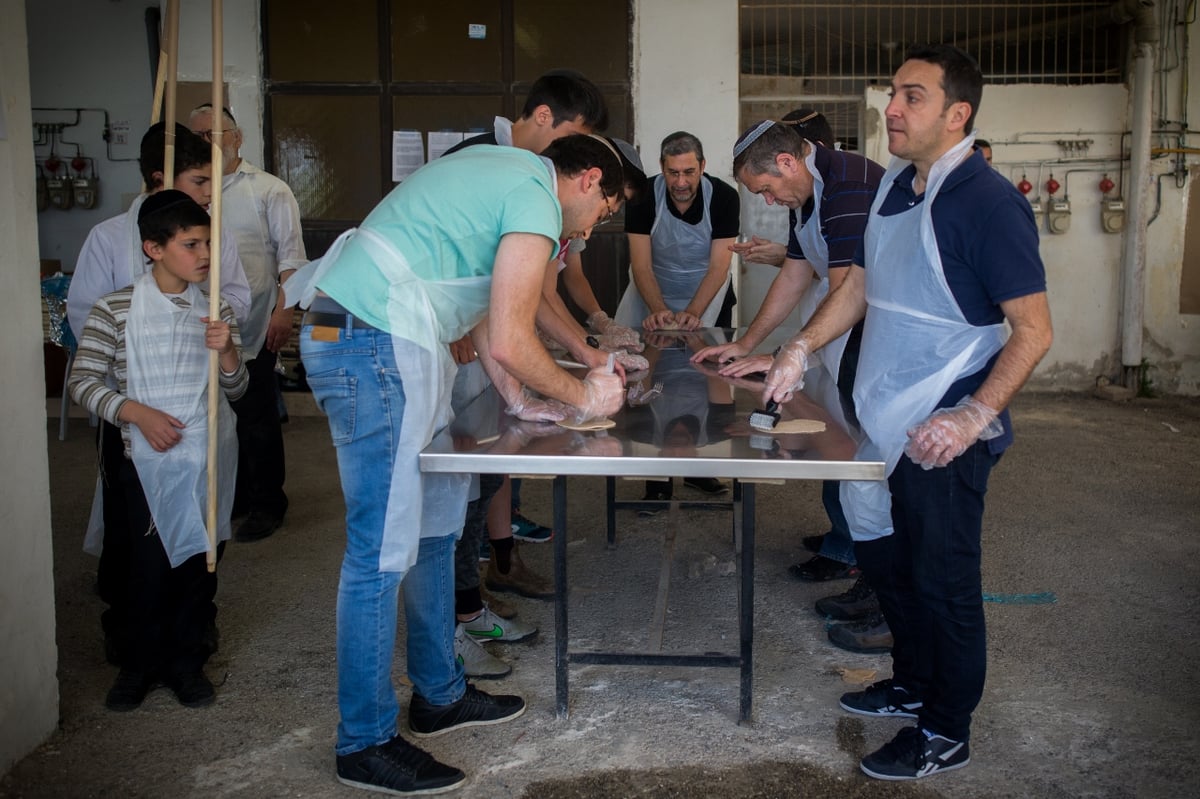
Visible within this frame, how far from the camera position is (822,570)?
A: 4020mm

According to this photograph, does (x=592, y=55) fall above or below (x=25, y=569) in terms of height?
above

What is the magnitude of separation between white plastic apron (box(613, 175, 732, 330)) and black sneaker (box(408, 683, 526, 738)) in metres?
2.37

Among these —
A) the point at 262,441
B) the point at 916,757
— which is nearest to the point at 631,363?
the point at 916,757

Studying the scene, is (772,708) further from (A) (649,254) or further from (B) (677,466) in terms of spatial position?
(A) (649,254)

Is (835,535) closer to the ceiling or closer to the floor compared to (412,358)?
closer to the floor

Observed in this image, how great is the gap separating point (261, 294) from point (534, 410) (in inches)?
84.7

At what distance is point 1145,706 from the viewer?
298cm

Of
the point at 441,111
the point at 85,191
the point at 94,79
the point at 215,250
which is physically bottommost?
the point at 215,250

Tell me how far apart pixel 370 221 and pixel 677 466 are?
888 mm

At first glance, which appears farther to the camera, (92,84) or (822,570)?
(92,84)

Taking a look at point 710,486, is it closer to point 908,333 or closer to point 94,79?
point 908,333

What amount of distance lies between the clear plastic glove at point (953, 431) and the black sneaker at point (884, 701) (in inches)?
31.7

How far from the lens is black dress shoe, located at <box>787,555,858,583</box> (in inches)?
158

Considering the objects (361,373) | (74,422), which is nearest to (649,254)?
(361,373)
